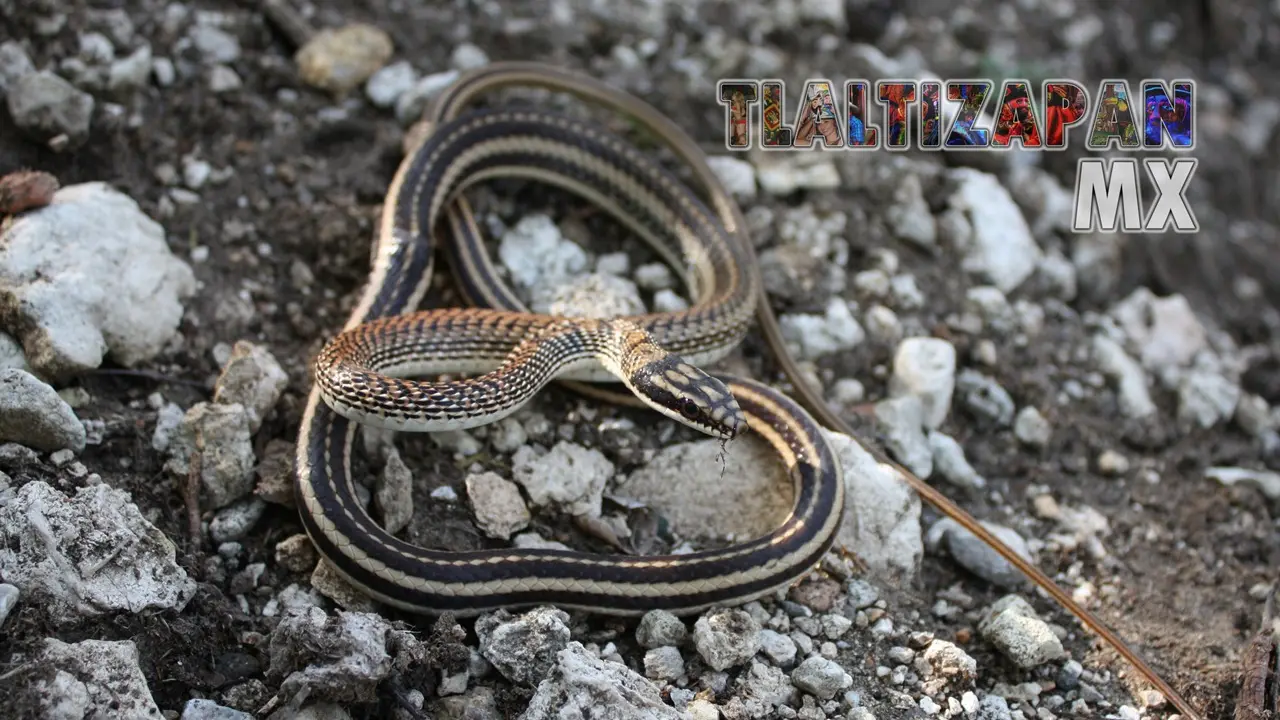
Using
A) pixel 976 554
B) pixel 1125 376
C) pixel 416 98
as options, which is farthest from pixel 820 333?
pixel 416 98

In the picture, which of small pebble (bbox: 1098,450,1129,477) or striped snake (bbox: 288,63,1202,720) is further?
small pebble (bbox: 1098,450,1129,477)

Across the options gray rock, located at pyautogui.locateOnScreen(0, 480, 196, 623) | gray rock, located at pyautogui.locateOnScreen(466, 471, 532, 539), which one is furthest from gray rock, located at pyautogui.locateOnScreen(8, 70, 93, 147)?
gray rock, located at pyautogui.locateOnScreen(466, 471, 532, 539)

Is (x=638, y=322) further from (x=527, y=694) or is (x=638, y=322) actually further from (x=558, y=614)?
(x=527, y=694)

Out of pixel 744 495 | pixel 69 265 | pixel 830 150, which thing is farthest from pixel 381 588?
pixel 830 150

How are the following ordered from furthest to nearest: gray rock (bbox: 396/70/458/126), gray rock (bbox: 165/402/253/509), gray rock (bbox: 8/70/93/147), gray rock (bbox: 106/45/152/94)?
gray rock (bbox: 396/70/458/126) < gray rock (bbox: 106/45/152/94) < gray rock (bbox: 8/70/93/147) < gray rock (bbox: 165/402/253/509)

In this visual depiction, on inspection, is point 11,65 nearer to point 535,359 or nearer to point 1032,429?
point 535,359

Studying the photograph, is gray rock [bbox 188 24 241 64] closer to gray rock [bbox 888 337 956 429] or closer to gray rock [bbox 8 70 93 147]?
gray rock [bbox 8 70 93 147]
